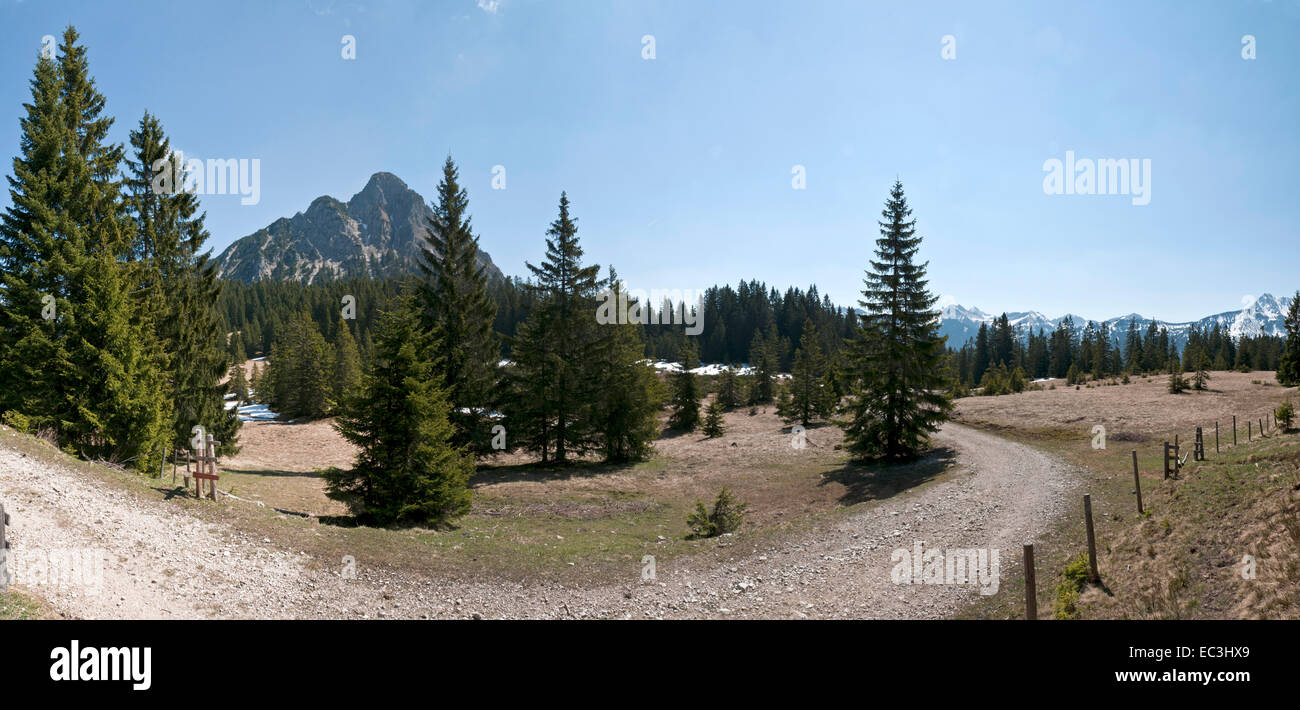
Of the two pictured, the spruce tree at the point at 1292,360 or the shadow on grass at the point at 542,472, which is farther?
the spruce tree at the point at 1292,360

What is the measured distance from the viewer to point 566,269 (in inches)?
1353

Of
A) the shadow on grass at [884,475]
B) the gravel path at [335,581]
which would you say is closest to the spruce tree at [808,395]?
the shadow on grass at [884,475]

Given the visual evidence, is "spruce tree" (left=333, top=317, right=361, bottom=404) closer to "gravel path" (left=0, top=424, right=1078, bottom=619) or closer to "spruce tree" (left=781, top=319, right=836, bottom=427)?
"gravel path" (left=0, top=424, right=1078, bottom=619)

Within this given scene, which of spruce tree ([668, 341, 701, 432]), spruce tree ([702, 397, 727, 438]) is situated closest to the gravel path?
spruce tree ([702, 397, 727, 438])

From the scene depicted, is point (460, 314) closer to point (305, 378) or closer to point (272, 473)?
point (272, 473)

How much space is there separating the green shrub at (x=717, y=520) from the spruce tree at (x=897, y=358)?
46.3 ft

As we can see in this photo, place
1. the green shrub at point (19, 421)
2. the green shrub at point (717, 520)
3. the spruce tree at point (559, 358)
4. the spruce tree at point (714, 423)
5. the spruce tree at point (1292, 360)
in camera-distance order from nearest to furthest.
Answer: the green shrub at point (19, 421) → the green shrub at point (717, 520) → the spruce tree at point (559, 358) → the spruce tree at point (1292, 360) → the spruce tree at point (714, 423)

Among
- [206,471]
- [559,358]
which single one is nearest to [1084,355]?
[559,358]

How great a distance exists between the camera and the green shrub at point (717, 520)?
18.4 metres

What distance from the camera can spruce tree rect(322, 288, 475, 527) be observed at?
677 inches

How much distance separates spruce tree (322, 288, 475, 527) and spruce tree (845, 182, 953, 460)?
75.9 ft

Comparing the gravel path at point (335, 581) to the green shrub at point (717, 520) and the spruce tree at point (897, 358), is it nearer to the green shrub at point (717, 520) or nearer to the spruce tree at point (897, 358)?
the green shrub at point (717, 520)
